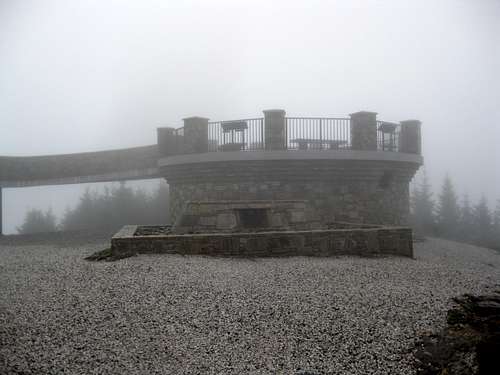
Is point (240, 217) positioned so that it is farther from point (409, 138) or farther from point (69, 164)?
point (69, 164)

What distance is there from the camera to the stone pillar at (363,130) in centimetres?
1530

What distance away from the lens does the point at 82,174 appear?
23344 mm

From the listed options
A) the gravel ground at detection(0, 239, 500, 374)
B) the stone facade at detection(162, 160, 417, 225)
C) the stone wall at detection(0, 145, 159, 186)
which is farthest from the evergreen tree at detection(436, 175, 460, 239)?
the gravel ground at detection(0, 239, 500, 374)

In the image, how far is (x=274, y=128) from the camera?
48.3ft

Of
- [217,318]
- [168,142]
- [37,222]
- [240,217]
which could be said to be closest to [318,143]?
[240,217]

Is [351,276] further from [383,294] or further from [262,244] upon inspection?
[262,244]

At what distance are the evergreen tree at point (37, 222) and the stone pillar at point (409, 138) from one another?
108ft

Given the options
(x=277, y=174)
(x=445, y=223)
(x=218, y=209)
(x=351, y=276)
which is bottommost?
(x=445, y=223)

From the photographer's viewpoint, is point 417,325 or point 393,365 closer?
point 393,365

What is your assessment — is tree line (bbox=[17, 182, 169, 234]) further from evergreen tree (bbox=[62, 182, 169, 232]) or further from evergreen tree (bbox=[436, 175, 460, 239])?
evergreen tree (bbox=[436, 175, 460, 239])

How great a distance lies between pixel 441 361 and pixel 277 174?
10.4 metres

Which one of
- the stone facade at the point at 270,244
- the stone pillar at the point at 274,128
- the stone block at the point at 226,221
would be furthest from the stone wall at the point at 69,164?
the stone facade at the point at 270,244

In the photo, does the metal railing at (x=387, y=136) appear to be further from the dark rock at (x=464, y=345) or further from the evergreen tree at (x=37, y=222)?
the evergreen tree at (x=37, y=222)

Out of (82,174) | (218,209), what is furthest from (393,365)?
(82,174)
